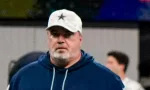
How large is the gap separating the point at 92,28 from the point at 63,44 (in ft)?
17.8

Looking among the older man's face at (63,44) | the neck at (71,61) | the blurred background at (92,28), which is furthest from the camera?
the blurred background at (92,28)

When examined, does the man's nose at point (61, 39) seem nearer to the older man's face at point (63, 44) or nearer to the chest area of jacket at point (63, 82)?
the older man's face at point (63, 44)

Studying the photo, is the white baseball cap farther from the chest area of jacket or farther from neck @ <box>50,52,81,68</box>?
the chest area of jacket

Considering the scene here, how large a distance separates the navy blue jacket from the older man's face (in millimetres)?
121

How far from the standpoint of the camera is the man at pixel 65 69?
4762 mm

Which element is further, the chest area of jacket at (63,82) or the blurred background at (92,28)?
the blurred background at (92,28)

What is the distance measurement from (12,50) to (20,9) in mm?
644

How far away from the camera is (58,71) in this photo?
485cm

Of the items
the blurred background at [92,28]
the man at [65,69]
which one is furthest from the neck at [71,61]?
the blurred background at [92,28]

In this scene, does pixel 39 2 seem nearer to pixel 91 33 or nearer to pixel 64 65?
pixel 91 33

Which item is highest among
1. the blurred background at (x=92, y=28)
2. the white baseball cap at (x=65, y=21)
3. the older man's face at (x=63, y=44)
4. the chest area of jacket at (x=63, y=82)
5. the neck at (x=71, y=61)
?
the white baseball cap at (x=65, y=21)

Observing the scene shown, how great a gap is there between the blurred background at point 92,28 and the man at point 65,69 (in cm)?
517

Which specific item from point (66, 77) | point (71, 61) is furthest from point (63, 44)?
point (66, 77)

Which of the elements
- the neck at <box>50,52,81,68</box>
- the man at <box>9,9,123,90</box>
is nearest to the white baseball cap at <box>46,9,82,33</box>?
the man at <box>9,9,123,90</box>
